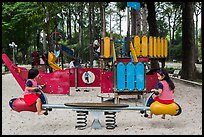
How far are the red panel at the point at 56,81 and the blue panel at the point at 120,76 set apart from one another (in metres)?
4.23

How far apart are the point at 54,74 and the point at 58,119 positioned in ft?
16.8

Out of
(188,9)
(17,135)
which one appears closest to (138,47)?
(17,135)

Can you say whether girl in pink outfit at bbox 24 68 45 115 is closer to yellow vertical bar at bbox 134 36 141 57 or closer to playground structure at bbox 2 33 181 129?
playground structure at bbox 2 33 181 129

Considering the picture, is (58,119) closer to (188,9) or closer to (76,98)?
(76,98)

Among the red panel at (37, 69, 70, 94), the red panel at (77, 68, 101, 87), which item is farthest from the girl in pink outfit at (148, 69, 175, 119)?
the red panel at (77, 68, 101, 87)

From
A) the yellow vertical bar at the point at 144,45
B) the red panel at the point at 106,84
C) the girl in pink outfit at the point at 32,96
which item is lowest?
the red panel at the point at 106,84

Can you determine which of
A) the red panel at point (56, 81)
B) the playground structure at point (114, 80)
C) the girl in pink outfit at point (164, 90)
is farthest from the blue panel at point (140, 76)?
the red panel at point (56, 81)

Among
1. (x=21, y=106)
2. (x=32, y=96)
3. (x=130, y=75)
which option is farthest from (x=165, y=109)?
(x=130, y=75)

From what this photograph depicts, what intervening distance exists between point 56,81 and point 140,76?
465 centimetres

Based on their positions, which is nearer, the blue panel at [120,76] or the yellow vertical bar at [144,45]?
the blue panel at [120,76]

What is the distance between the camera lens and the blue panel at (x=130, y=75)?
9.86 metres

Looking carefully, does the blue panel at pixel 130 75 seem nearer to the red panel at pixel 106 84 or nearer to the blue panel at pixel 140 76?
the blue panel at pixel 140 76

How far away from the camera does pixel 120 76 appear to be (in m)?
9.98

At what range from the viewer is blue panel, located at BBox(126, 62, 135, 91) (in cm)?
986
